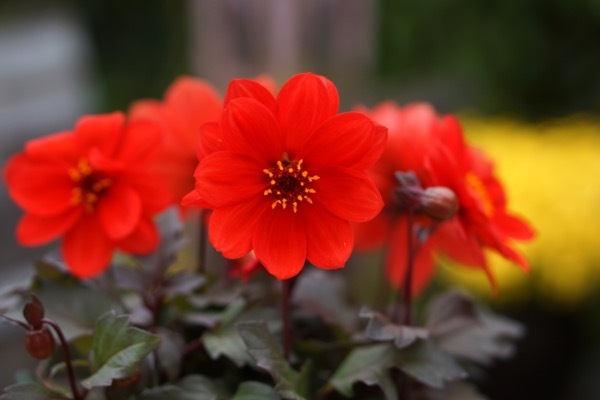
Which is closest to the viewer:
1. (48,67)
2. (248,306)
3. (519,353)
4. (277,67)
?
(248,306)

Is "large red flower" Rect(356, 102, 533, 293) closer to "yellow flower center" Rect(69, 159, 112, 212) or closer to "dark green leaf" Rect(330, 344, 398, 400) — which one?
"dark green leaf" Rect(330, 344, 398, 400)

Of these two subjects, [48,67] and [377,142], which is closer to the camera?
[377,142]

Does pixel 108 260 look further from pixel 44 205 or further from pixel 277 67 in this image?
pixel 277 67

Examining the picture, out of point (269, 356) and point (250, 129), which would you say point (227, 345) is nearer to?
point (269, 356)

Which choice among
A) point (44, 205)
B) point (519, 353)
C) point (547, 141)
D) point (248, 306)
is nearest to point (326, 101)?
point (248, 306)

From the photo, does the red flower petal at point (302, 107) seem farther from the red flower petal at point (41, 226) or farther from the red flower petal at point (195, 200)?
the red flower petal at point (41, 226)

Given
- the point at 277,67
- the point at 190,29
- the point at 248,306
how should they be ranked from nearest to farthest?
the point at 248,306, the point at 277,67, the point at 190,29

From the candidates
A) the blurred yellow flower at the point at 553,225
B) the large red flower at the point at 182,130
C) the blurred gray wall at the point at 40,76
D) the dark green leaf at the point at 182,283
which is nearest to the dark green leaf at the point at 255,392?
the dark green leaf at the point at 182,283

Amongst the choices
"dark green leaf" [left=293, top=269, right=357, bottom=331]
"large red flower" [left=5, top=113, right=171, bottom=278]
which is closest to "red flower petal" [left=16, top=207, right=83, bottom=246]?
"large red flower" [left=5, top=113, right=171, bottom=278]
